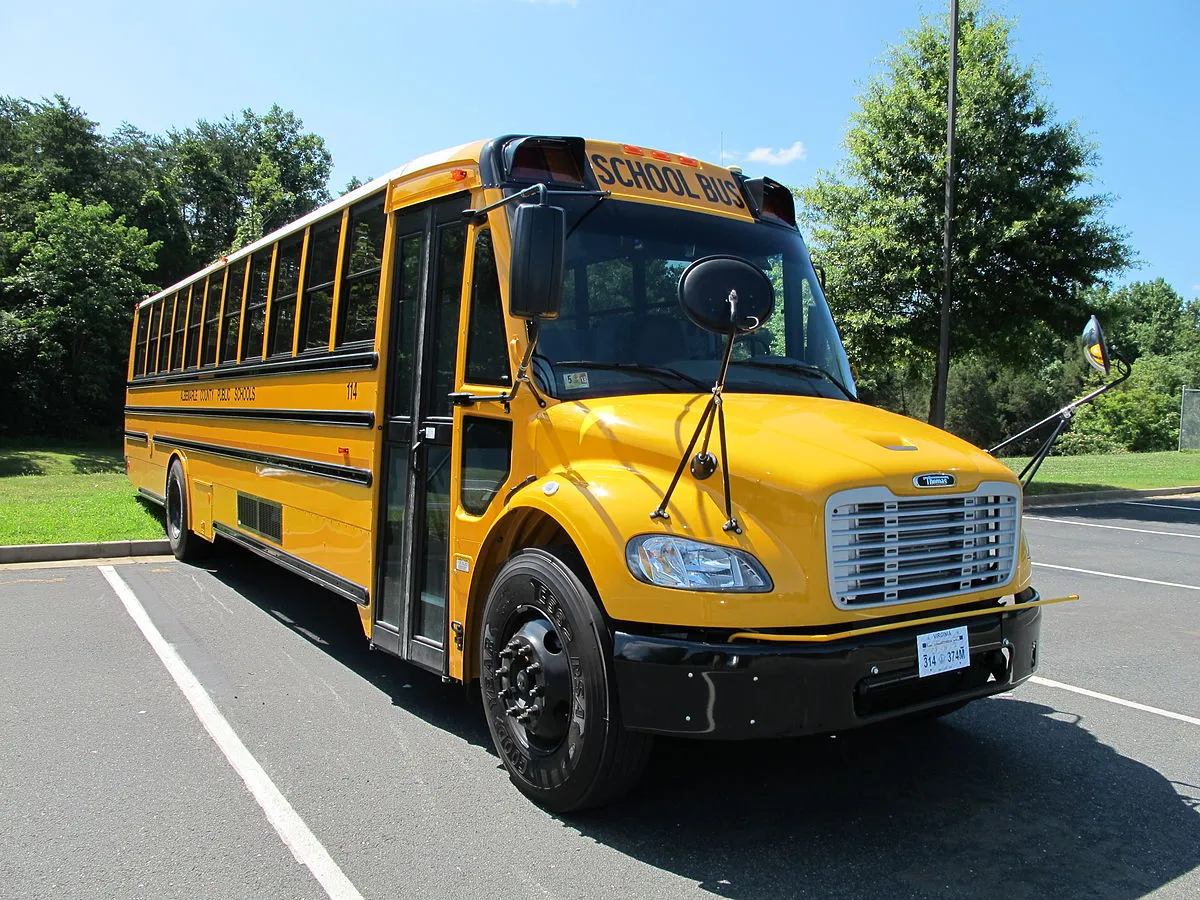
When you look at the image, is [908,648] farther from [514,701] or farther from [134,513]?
[134,513]

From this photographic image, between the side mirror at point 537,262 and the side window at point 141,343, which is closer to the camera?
the side mirror at point 537,262

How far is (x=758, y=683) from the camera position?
3.05 m

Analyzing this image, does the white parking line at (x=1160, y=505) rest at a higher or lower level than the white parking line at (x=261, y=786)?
higher

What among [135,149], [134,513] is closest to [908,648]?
[134,513]

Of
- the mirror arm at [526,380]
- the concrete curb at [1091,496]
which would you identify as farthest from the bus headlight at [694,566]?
the concrete curb at [1091,496]

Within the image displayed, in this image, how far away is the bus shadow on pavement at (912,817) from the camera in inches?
123

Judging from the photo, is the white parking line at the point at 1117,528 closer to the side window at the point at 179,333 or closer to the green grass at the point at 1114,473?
the green grass at the point at 1114,473

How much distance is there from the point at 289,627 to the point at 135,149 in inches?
1500

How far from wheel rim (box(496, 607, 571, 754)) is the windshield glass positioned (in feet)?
3.14

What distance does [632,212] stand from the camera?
4.21 m

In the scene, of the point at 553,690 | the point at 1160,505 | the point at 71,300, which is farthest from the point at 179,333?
the point at 1160,505

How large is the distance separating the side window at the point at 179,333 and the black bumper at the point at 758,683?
7.62 m

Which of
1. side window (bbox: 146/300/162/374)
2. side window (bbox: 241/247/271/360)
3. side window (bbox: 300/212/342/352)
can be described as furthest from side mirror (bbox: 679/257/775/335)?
side window (bbox: 146/300/162/374)

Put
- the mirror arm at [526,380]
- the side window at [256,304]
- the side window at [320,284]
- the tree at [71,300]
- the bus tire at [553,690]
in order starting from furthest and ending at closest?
1. the tree at [71,300]
2. the side window at [256,304]
3. the side window at [320,284]
4. the mirror arm at [526,380]
5. the bus tire at [553,690]
